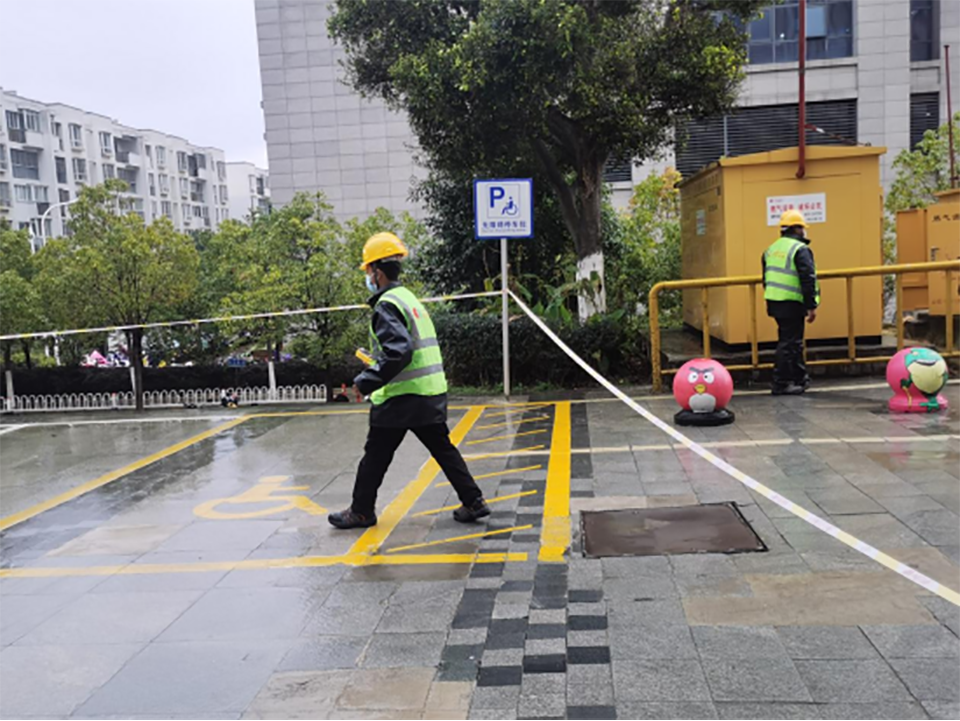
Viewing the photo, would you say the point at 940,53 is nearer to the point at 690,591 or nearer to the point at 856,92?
the point at 856,92

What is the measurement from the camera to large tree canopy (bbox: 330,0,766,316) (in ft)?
30.9

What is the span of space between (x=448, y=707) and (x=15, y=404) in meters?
18.3

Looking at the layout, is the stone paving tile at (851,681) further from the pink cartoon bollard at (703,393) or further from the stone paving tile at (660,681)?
the pink cartoon bollard at (703,393)

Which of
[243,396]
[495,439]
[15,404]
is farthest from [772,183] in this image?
[15,404]

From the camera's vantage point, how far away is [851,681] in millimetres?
3164

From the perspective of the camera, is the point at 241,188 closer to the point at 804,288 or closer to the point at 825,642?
the point at 804,288

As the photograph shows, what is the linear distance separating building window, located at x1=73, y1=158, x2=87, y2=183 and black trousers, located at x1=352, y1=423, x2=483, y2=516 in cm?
6659

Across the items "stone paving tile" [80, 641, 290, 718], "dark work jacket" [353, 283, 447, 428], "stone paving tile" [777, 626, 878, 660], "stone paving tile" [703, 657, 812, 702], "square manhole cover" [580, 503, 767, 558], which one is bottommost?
"stone paving tile" [80, 641, 290, 718]

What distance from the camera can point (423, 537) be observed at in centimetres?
529

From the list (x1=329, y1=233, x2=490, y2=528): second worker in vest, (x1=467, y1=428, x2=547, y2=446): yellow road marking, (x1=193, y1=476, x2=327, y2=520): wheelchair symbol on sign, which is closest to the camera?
(x1=329, y1=233, x2=490, y2=528): second worker in vest

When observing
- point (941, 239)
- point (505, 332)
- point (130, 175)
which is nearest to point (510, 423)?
point (505, 332)

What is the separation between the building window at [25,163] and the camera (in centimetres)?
5850

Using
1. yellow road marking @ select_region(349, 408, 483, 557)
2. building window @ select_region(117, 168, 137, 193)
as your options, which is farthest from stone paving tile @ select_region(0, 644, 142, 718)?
building window @ select_region(117, 168, 137, 193)

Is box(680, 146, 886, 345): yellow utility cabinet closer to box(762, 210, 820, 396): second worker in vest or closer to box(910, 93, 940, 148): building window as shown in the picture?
box(762, 210, 820, 396): second worker in vest
